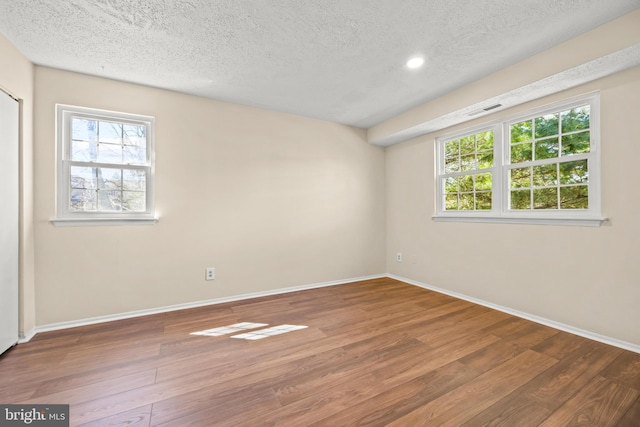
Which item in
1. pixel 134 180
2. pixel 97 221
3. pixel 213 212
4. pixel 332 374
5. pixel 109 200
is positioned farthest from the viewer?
pixel 213 212

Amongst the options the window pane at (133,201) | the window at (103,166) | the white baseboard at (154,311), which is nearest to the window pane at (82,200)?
the window at (103,166)

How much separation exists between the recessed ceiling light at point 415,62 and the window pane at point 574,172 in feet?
5.51

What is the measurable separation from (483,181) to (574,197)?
884mm

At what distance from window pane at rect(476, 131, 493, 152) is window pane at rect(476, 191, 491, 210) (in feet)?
1.76

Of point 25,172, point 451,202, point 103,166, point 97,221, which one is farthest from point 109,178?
point 451,202

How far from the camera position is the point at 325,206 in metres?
3.91

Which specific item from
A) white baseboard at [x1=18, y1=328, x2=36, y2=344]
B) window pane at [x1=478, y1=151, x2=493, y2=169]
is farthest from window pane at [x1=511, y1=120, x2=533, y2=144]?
white baseboard at [x1=18, y1=328, x2=36, y2=344]

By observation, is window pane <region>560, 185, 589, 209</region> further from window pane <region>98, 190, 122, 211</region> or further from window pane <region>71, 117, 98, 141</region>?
window pane <region>71, 117, 98, 141</region>

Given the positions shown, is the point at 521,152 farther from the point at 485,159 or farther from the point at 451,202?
the point at 451,202

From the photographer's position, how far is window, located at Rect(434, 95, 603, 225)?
2365 mm

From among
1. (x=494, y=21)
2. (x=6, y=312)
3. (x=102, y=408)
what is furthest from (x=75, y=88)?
(x=494, y=21)

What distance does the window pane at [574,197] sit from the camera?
7.76 feet

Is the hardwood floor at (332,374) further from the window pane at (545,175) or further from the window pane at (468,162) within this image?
the window pane at (468,162)

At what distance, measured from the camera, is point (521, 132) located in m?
2.84
